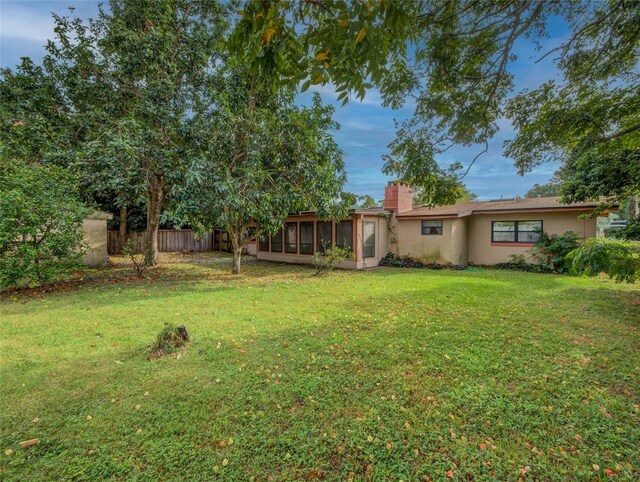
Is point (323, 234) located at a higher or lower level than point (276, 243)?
higher

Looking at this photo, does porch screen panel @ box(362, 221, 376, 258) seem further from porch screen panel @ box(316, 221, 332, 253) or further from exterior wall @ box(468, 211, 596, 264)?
exterior wall @ box(468, 211, 596, 264)

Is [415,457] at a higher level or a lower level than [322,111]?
lower

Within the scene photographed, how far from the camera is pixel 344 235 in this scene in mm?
12531

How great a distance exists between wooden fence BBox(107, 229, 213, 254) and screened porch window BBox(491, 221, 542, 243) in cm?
1557

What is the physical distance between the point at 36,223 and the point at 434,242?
43.8 feet

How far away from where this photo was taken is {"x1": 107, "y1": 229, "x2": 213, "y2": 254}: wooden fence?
1716cm

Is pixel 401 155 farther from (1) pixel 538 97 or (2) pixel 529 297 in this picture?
(2) pixel 529 297

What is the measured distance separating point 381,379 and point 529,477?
1.50 meters

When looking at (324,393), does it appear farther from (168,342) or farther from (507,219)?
(507,219)

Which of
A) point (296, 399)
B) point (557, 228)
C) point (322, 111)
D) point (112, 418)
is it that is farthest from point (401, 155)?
point (557, 228)

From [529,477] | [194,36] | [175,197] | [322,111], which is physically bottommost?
[529,477]

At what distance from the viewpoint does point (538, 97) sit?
15.3 feet

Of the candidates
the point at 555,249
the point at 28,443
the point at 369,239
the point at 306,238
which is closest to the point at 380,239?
the point at 369,239

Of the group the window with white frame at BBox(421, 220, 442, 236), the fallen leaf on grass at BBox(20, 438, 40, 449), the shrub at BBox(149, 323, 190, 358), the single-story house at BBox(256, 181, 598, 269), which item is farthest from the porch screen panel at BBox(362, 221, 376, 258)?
the fallen leaf on grass at BBox(20, 438, 40, 449)
